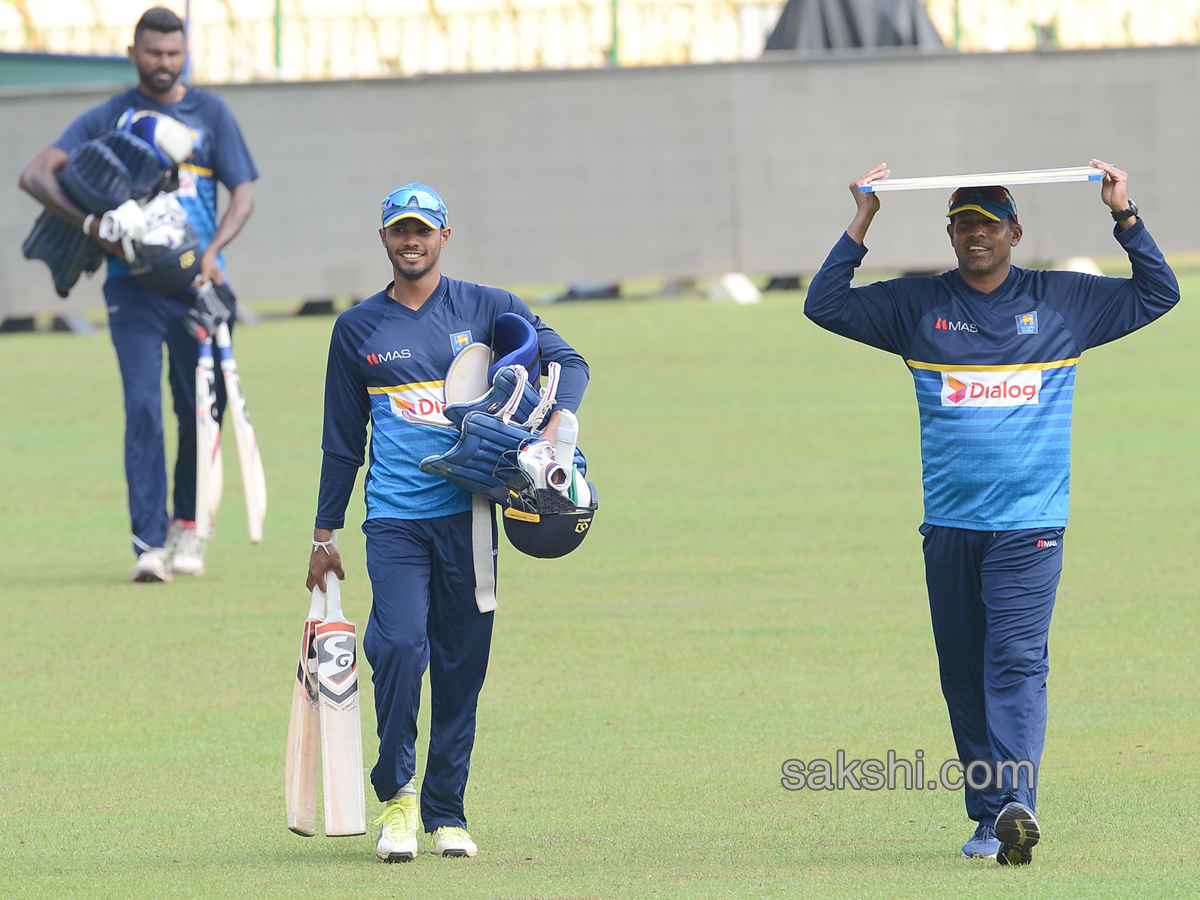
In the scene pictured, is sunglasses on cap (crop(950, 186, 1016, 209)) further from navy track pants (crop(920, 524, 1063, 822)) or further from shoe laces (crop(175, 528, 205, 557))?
shoe laces (crop(175, 528, 205, 557))

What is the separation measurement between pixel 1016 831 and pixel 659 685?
118 inches

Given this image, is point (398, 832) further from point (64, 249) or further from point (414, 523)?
point (64, 249)

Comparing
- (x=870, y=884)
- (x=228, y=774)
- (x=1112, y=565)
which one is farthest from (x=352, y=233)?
(x=870, y=884)

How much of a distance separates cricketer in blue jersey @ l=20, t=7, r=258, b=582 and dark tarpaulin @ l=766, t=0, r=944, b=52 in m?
15.7

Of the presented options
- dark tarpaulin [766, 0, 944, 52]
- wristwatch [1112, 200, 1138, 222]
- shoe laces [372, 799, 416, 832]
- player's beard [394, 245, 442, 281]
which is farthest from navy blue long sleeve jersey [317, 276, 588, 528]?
dark tarpaulin [766, 0, 944, 52]

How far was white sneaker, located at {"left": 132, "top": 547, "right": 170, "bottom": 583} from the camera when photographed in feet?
36.2

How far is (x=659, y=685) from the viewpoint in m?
8.65

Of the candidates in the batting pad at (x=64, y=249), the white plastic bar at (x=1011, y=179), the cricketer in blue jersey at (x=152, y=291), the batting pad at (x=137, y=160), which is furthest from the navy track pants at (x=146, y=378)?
the white plastic bar at (x=1011, y=179)

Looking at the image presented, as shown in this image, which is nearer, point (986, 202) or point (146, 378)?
point (986, 202)

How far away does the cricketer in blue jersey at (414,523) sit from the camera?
6277mm

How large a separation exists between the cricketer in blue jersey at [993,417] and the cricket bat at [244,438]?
5.27 metres

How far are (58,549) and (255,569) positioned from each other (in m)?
1.54

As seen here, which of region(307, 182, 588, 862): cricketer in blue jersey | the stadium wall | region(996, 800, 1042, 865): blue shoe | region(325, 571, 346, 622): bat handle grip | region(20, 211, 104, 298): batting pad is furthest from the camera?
the stadium wall

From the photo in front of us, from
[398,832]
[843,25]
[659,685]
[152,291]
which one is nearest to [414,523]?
[398,832]
